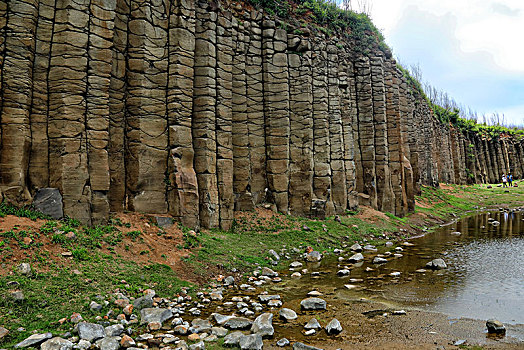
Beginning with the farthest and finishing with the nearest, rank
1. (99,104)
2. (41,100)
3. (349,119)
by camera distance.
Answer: (349,119) < (99,104) < (41,100)

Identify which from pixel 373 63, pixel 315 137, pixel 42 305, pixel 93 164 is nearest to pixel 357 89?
pixel 373 63

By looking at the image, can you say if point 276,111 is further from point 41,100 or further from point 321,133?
point 41,100

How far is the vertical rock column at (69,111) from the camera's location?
9.76 metres

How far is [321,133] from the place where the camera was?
744 inches

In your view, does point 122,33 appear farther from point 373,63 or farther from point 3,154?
point 373,63

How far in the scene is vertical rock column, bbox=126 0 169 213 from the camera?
11938mm

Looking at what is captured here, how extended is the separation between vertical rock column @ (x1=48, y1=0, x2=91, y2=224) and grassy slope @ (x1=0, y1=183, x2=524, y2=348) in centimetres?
92

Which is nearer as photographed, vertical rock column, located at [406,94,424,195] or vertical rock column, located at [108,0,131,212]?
vertical rock column, located at [108,0,131,212]

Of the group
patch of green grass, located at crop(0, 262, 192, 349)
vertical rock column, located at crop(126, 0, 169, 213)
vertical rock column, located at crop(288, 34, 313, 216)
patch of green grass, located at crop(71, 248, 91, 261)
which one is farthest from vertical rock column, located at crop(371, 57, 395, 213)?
patch of green grass, located at crop(71, 248, 91, 261)

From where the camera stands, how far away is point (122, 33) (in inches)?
480

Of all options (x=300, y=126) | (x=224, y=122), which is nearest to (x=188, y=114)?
(x=224, y=122)

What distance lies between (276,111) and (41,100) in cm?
1038

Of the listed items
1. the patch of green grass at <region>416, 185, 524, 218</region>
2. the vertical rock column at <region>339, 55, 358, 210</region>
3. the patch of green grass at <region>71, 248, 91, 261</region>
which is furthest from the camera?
the patch of green grass at <region>416, 185, 524, 218</region>

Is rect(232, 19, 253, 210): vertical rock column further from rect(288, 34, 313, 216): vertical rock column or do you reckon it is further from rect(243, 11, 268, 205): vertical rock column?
rect(288, 34, 313, 216): vertical rock column
